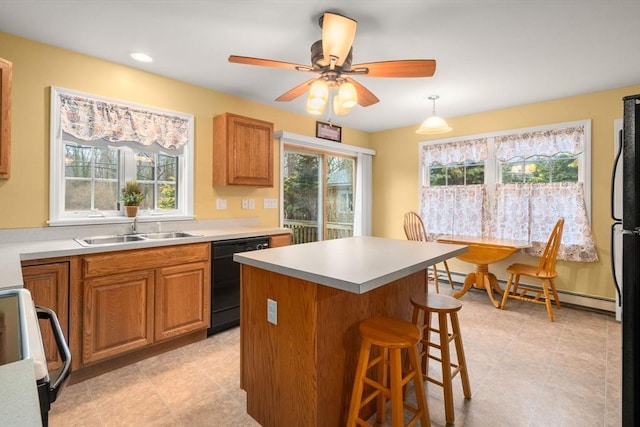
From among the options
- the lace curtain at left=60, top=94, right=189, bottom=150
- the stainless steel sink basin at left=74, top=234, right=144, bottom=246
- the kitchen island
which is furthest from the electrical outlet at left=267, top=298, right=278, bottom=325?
the lace curtain at left=60, top=94, right=189, bottom=150

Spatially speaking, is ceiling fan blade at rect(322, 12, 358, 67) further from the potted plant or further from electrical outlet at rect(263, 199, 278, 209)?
electrical outlet at rect(263, 199, 278, 209)

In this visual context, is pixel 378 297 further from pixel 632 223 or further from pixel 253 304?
pixel 632 223

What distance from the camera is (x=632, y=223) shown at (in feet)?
4.59

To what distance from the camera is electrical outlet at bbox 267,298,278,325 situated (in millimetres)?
1623

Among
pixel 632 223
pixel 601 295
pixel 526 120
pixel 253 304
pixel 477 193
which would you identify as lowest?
pixel 601 295

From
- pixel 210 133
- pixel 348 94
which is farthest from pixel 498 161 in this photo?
pixel 210 133

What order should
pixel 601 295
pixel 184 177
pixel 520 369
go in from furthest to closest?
pixel 601 295 → pixel 184 177 → pixel 520 369

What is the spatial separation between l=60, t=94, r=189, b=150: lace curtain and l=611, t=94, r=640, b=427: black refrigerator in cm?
326

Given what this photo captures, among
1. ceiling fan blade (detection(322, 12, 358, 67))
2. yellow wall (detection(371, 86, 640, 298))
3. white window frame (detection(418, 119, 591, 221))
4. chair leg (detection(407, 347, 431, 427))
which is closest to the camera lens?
chair leg (detection(407, 347, 431, 427))

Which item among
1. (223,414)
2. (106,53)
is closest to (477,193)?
(223,414)

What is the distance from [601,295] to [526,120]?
2.14 meters

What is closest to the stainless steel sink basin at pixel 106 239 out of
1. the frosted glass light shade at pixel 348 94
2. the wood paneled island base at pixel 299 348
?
the wood paneled island base at pixel 299 348

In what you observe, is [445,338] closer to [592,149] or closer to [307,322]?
[307,322]

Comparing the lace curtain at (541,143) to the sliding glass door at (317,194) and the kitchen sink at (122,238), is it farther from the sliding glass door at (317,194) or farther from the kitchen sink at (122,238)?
the kitchen sink at (122,238)
